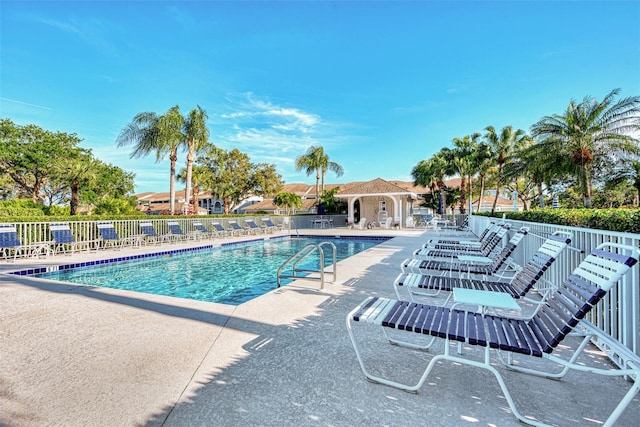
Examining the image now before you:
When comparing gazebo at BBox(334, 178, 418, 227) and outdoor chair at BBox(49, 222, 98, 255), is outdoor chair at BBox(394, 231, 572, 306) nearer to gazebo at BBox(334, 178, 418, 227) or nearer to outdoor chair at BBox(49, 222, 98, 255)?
outdoor chair at BBox(49, 222, 98, 255)

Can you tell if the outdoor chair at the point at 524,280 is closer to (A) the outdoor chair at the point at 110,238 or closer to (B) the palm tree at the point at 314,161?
(A) the outdoor chair at the point at 110,238

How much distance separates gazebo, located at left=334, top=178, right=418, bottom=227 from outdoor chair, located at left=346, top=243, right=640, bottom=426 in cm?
2067

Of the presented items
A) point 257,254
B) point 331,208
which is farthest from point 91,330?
point 331,208

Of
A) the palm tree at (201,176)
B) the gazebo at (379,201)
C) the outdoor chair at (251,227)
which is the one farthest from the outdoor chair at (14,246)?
the palm tree at (201,176)

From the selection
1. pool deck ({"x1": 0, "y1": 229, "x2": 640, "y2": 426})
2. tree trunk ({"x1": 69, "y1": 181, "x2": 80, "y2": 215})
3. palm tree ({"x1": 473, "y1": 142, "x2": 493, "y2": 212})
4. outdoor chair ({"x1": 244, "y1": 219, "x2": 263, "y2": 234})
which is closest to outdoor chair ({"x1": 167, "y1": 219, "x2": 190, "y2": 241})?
outdoor chair ({"x1": 244, "y1": 219, "x2": 263, "y2": 234})

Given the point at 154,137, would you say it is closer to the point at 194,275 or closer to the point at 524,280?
the point at 194,275

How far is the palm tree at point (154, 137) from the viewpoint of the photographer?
18.9 metres

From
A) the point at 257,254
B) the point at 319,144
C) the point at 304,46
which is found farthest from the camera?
the point at 319,144

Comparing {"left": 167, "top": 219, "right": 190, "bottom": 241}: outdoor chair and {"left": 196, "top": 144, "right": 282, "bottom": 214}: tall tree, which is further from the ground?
{"left": 196, "top": 144, "right": 282, "bottom": 214}: tall tree

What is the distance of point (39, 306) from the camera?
4320 millimetres

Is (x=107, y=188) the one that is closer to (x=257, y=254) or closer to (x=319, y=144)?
(x=319, y=144)

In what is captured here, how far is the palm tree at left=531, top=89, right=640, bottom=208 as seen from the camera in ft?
55.5

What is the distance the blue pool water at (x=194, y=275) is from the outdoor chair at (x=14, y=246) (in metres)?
2.14

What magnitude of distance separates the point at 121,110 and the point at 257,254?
1714cm
